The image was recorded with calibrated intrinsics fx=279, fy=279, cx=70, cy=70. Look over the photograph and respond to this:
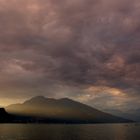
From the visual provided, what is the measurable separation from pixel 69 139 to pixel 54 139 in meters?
7.96

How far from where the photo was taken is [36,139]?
145m

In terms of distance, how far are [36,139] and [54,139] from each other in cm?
978

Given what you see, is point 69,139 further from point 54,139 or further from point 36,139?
point 36,139

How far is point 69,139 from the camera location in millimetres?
148500

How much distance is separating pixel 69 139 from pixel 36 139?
17520 millimetres

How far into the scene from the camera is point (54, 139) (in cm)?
14812

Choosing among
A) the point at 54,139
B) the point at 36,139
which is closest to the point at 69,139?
A: the point at 54,139
